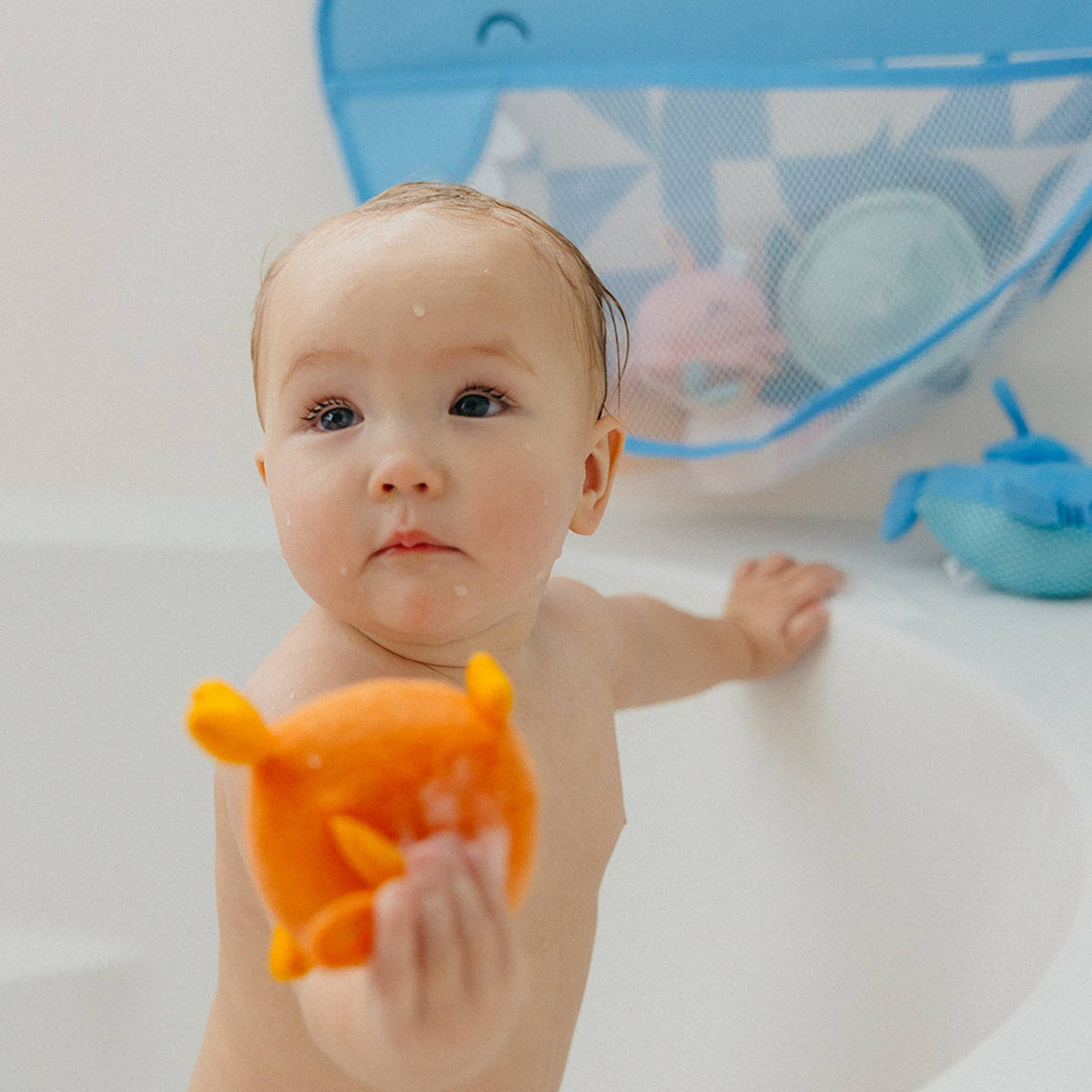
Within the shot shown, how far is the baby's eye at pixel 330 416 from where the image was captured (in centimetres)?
57

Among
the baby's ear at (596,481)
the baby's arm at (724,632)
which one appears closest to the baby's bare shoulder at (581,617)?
the baby's arm at (724,632)

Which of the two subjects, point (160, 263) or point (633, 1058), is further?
point (160, 263)

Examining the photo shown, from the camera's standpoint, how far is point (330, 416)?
0.57m

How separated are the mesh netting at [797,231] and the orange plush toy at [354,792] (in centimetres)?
75

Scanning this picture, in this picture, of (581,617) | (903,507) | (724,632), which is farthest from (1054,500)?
(581,617)

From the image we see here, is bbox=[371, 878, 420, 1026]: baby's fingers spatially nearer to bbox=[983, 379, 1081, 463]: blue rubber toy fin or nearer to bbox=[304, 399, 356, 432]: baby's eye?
bbox=[304, 399, 356, 432]: baby's eye

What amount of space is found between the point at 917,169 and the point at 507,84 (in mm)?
355

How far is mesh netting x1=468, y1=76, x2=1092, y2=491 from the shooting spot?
1.03m

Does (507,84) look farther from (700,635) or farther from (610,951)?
(610,951)

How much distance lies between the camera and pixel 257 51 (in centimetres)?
128

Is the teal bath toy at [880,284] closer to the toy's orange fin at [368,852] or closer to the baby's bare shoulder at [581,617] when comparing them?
the baby's bare shoulder at [581,617]

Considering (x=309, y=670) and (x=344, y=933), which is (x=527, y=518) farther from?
(x=344, y=933)

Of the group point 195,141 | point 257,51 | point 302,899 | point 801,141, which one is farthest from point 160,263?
point 302,899

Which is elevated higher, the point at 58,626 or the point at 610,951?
the point at 58,626
